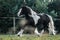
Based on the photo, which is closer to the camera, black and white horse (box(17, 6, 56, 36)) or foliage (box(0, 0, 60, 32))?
black and white horse (box(17, 6, 56, 36))

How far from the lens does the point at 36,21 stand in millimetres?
16891

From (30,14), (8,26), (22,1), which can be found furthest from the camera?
(22,1)

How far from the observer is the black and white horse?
16.7 metres

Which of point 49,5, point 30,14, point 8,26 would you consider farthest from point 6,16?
point 30,14

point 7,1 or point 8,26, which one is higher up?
point 7,1

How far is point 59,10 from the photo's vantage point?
20.9 meters

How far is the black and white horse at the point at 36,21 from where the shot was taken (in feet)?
54.6

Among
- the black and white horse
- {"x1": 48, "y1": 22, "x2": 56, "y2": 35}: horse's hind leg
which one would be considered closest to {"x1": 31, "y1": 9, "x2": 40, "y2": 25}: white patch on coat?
the black and white horse

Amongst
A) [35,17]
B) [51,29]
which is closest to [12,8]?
[51,29]

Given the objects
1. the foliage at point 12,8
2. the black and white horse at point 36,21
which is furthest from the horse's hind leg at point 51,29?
the foliage at point 12,8

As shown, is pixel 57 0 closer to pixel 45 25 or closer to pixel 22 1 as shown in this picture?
pixel 22 1

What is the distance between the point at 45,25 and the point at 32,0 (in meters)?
3.64

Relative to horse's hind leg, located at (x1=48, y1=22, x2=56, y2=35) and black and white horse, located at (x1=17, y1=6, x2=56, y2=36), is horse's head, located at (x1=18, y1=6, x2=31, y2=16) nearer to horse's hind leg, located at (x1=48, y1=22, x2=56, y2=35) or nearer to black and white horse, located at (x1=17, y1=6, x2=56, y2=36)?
black and white horse, located at (x1=17, y1=6, x2=56, y2=36)

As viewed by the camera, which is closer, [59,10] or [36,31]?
[36,31]
